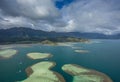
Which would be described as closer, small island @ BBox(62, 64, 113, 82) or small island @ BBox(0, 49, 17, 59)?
small island @ BBox(62, 64, 113, 82)

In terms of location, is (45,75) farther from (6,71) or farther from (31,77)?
(6,71)

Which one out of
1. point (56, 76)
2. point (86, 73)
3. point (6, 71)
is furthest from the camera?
point (6, 71)

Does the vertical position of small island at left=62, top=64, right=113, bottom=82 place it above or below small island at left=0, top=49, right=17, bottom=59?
above

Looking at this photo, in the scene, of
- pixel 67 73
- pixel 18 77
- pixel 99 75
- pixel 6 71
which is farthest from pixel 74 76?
pixel 6 71

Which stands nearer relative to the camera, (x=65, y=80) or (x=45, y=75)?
(x=65, y=80)

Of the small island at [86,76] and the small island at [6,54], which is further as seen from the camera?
the small island at [6,54]

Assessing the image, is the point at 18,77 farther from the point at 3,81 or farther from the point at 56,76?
the point at 56,76

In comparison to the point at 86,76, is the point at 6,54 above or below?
below

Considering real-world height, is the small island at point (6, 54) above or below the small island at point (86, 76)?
below

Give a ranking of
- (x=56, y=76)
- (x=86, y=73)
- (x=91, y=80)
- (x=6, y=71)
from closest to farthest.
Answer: (x=91, y=80), (x=56, y=76), (x=86, y=73), (x=6, y=71)
